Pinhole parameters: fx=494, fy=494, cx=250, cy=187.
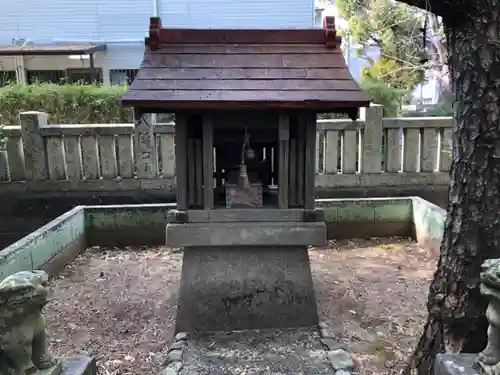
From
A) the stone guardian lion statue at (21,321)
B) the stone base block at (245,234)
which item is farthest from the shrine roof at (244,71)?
the stone guardian lion statue at (21,321)

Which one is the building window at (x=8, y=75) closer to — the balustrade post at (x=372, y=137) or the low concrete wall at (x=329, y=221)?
the low concrete wall at (x=329, y=221)

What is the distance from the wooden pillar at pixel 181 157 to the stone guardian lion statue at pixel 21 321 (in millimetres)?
1682

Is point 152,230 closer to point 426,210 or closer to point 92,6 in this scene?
point 426,210

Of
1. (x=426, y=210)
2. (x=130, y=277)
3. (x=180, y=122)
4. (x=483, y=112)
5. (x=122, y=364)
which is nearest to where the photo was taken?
(x=483, y=112)

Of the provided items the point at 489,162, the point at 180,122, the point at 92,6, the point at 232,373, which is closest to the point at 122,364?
the point at 232,373

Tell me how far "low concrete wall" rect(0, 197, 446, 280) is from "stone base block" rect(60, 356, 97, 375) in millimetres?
3298

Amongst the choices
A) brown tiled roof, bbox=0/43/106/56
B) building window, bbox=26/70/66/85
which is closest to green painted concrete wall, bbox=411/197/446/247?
brown tiled roof, bbox=0/43/106/56

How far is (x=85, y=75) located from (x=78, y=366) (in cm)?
1062

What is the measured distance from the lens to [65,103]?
6.95 metres

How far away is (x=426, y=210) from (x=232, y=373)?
343 centimetres

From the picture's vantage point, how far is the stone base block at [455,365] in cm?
200

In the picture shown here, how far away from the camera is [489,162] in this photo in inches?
94.0

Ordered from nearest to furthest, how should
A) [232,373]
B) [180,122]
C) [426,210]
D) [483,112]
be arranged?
[483,112] → [232,373] → [180,122] → [426,210]

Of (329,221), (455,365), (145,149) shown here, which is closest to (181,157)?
(455,365)
